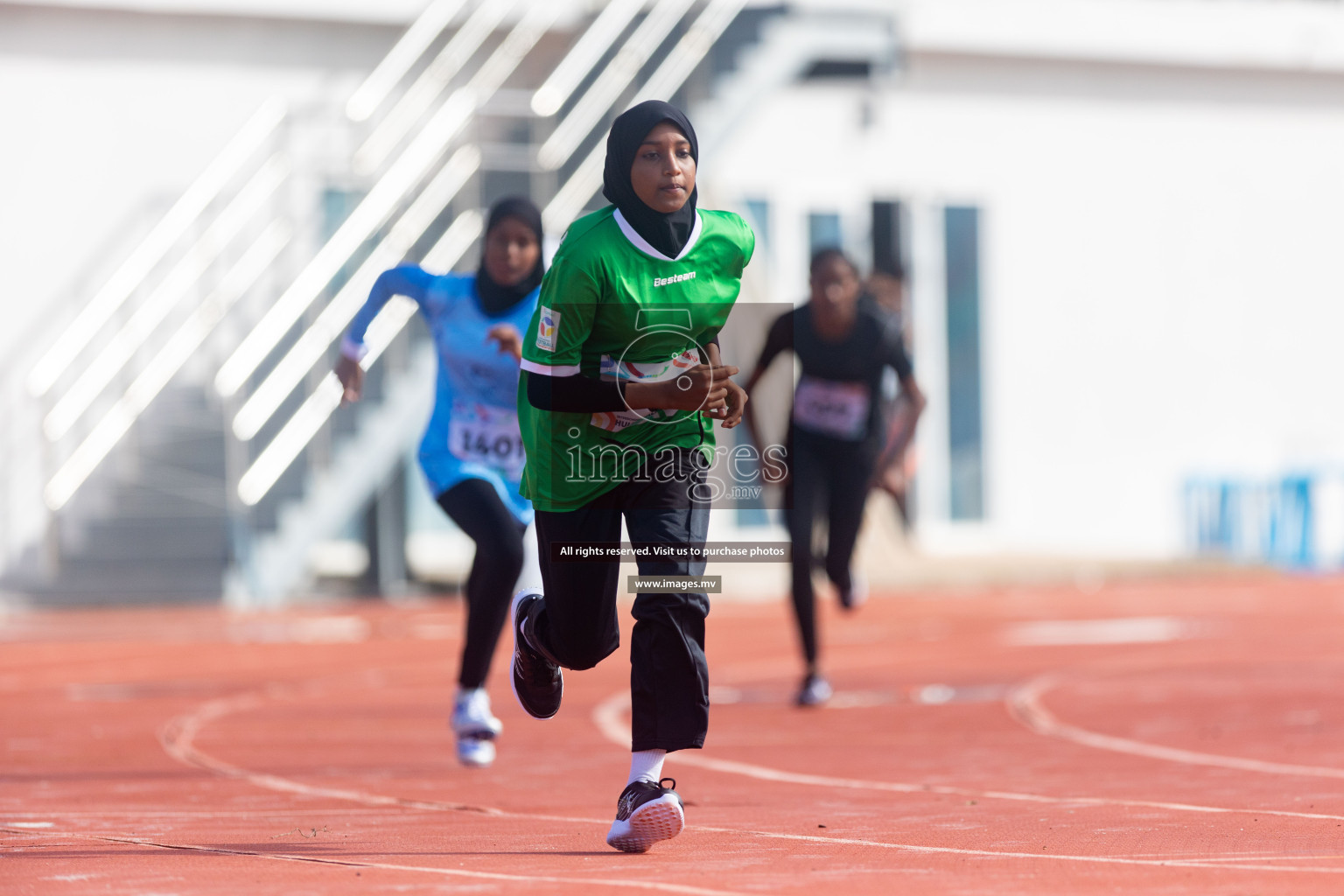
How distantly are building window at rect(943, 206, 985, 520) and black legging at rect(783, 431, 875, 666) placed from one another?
14.7 metres

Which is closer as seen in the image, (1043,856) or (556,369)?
(1043,856)

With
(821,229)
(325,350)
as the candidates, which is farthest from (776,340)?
(821,229)

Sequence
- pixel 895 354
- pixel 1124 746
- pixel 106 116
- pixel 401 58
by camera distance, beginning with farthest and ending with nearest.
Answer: pixel 106 116 → pixel 401 58 → pixel 895 354 → pixel 1124 746

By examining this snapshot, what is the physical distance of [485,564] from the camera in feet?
24.4

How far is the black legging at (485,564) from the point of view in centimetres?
Result: 736

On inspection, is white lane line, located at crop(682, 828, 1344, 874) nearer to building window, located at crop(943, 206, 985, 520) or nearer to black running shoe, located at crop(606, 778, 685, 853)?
black running shoe, located at crop(606, 778, 685, 853)

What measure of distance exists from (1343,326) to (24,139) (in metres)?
16.6

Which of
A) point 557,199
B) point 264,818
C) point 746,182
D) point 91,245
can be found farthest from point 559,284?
point 746,182

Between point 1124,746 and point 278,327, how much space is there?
10.7 meters

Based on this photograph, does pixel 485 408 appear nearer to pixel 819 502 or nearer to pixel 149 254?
pixel 819 502

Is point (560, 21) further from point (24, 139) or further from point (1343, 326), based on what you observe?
point (1343, 326)

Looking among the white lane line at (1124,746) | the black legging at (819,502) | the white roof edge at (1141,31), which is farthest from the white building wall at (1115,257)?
the white lane line at (1124,746)

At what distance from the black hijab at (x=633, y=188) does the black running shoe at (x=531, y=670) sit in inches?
43.9

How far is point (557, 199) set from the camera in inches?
658
